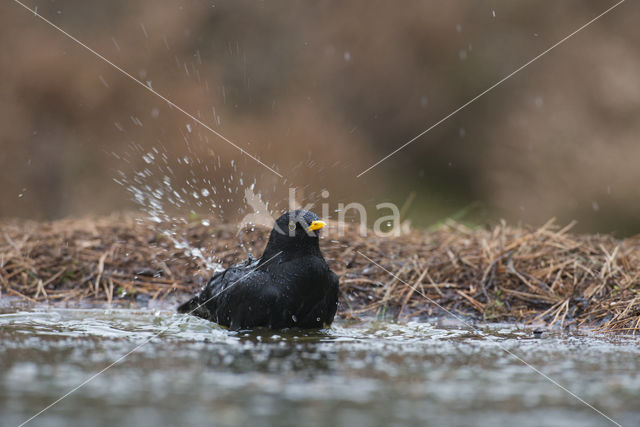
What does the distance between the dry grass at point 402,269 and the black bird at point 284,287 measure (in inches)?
27.6

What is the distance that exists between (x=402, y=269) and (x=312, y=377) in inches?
101

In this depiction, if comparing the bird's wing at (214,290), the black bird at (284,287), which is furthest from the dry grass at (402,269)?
the black bird at (284,287)

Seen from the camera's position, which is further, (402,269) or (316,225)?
(402,269)

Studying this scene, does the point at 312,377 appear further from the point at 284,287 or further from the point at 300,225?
the point at 300,225

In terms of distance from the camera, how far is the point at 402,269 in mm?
4875

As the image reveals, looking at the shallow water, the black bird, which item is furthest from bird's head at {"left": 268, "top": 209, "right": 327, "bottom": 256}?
the shallow water

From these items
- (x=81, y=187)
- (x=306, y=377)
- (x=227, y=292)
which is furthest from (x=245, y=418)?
(x=81, y=187)

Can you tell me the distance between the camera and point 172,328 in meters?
3.68

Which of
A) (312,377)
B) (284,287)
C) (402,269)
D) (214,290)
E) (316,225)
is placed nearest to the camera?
(312,377)

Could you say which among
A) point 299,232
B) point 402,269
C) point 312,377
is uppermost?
point 299,232

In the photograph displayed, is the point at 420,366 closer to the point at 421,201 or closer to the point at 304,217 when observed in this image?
the point at 304,217

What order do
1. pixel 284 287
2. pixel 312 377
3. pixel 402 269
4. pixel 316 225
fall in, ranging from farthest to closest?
pixel 402 269 < pixel 316 225 < pixel 284 287 < pixel 312 377

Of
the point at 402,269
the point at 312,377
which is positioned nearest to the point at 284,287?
the point at 402,269

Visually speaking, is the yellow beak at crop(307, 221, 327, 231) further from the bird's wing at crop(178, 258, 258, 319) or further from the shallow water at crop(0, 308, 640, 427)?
the shallow water at crop(0, 308, 640, 427)
